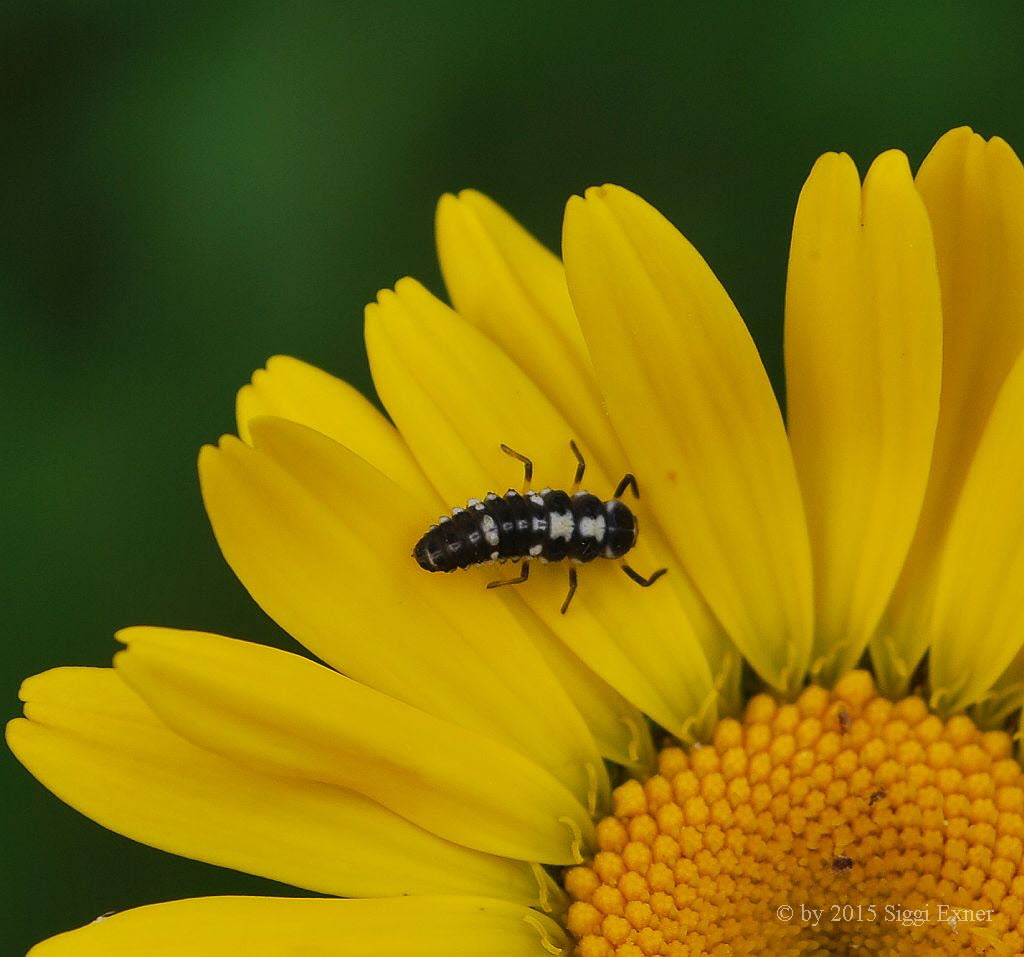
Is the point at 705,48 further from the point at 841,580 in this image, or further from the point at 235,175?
the point at 841,580

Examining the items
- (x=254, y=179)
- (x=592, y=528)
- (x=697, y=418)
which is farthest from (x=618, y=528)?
(x=254, y=179)

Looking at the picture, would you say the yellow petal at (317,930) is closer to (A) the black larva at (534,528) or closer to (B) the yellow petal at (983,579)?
(A) the black larva at (534,528)

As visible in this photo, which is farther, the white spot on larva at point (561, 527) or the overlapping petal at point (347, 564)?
the white spot on larva at point (561, 527)

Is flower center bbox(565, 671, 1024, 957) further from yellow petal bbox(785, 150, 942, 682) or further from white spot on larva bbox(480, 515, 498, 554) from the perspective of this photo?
white spot on larva bbox(480, 515, 498, 554)

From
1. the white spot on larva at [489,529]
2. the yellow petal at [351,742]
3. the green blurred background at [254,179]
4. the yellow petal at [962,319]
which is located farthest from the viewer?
the green blurred background at [254,179]

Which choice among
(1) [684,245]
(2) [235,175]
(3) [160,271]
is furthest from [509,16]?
(1) [684,245]

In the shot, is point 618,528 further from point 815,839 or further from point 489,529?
point 815,839

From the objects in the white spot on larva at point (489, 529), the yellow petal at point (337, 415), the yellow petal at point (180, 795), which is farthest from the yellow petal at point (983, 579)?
the yellow petal at point (180, 795)
